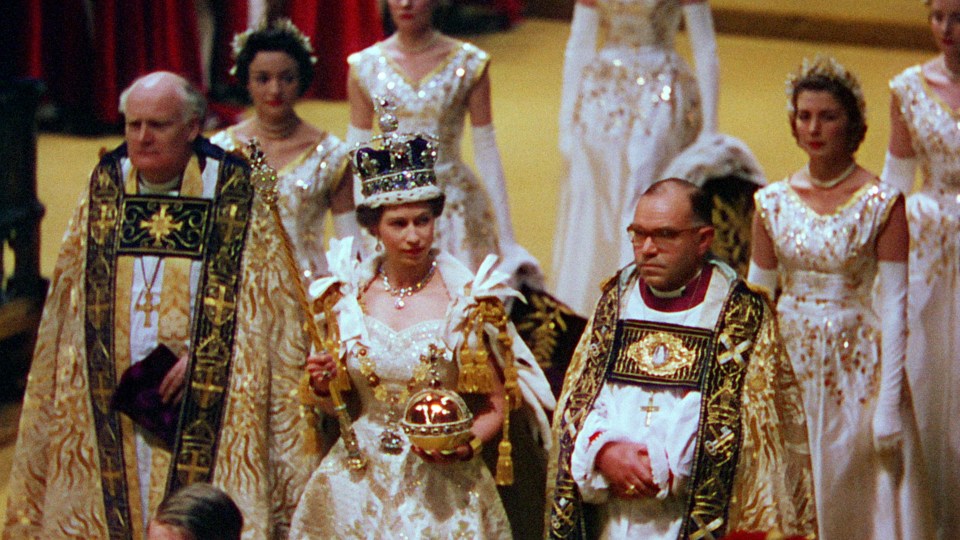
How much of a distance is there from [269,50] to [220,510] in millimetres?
2476

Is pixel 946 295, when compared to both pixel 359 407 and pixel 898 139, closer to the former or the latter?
pixel 898 139

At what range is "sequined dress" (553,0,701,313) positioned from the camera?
708 centimetres

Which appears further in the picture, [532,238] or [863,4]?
[863,4]

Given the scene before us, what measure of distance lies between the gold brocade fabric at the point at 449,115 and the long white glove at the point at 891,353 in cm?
178

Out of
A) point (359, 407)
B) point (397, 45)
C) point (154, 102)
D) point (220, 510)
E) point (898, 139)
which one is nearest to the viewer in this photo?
point (220, 510)

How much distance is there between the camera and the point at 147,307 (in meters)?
5.12

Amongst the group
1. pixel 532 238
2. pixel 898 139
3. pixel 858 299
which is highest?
pixel 898 139

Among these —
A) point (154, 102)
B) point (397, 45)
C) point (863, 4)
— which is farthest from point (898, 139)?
point (863, 4)

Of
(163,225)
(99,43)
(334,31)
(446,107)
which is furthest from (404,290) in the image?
(334,31)

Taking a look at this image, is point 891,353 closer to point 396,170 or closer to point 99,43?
point 396,170

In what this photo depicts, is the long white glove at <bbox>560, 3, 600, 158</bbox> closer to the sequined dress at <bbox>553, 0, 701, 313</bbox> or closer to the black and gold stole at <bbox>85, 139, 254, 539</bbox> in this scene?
the sequined dress at <bbox>553, 0, 701, 313</bbox>

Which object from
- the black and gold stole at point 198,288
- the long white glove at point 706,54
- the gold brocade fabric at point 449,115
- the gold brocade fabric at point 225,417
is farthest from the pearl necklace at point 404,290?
the long white glove at point 706,54

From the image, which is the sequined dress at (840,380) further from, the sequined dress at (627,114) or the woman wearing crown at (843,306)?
the sequined dress at (627,114)

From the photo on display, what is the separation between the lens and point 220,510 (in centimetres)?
370
